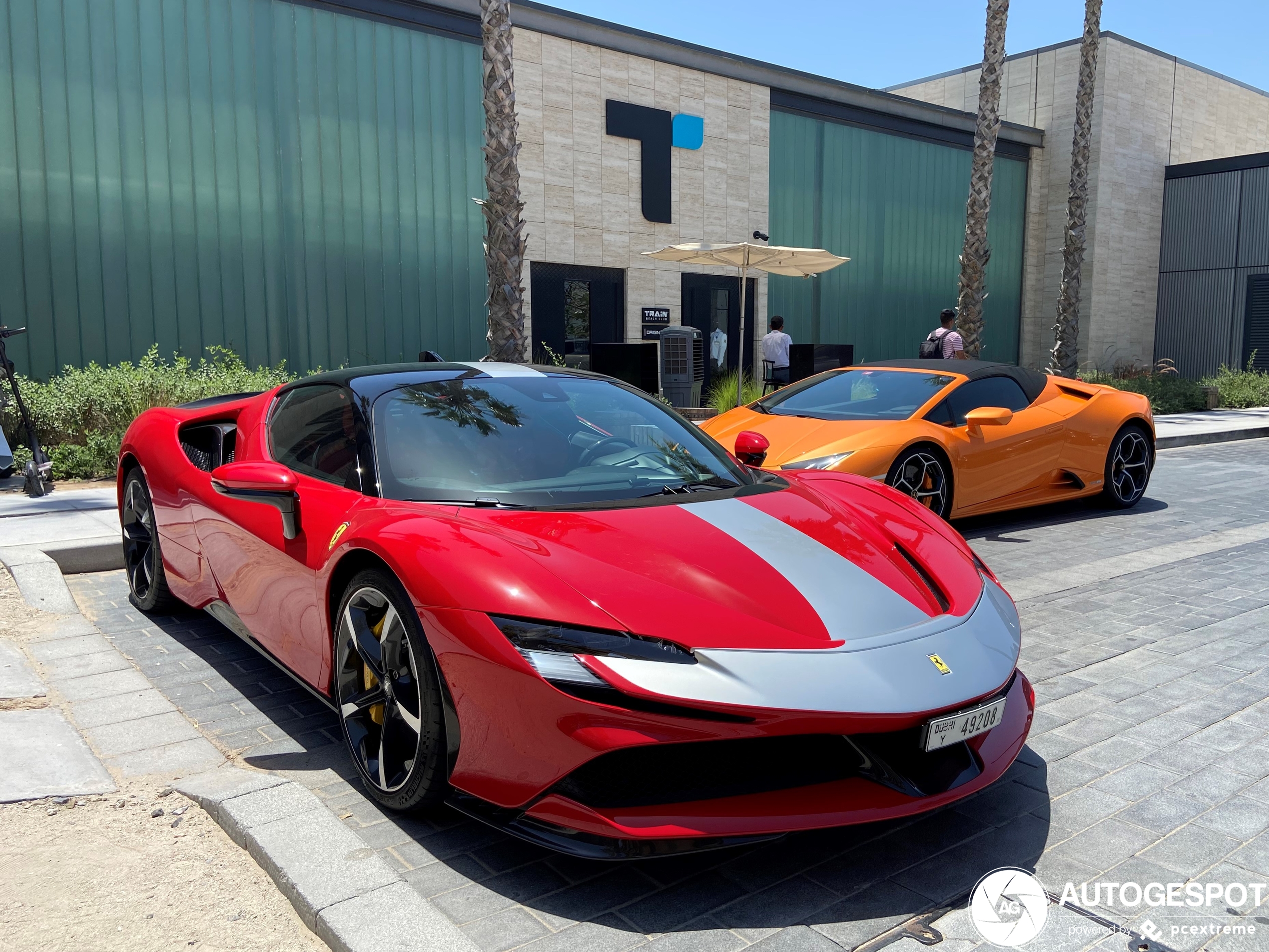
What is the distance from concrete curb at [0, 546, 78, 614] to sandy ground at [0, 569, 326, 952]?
94.4 inches

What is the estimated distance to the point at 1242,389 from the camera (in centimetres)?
2092

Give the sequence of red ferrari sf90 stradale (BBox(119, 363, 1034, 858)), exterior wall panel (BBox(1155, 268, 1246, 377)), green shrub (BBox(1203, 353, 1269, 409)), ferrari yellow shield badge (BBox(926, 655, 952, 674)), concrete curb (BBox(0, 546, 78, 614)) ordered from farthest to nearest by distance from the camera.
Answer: exterior wall panel (BBox(1155, 268, 1246, 377)) → green shrub (BBox(1203, 353, 1269, 409)) → concrete curb (BBox(0, 546, 78, 614)) → ferrari yellow shield badge (BBox(926, 655, 952, 674)) → red ferrari sf90 stradale (BBox(119, 363, 1034, 858))

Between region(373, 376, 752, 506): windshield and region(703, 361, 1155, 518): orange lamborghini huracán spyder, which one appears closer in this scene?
region(373, 376, 752, 506): windshield

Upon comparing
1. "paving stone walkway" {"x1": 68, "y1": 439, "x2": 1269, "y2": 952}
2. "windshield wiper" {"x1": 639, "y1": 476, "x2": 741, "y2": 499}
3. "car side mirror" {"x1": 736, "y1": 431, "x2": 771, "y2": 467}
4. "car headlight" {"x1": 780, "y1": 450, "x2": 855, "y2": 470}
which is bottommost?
"paving stone walkway" {"x1": 68, "y1": 439, "x2": 1269, "y2": 952}

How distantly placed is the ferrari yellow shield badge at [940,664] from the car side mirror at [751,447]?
1.73 m

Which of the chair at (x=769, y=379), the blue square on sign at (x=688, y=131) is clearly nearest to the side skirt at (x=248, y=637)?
the chair at (x=769, y=379)

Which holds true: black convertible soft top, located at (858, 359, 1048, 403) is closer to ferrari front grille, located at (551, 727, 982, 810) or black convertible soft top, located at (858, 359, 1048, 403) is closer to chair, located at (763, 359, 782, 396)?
ferrari front grille, located at (551, 727, 982, 810)

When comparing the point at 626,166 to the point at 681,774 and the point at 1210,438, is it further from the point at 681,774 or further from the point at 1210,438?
the point at 681,774

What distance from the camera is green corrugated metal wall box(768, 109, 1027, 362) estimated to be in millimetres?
19812

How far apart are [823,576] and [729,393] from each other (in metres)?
11.2

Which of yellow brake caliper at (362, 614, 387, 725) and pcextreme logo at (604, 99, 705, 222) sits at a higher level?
pcextreme logo at (604, 99, 705, 222)

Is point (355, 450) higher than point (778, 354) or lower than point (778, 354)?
lower

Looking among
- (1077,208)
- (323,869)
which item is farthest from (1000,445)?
(1077,208)

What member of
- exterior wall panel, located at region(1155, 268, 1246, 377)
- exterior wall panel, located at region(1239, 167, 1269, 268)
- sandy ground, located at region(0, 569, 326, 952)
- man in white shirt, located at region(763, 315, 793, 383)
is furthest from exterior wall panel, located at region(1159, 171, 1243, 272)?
sandy ground, located at region(0, 569, 326, 952)
